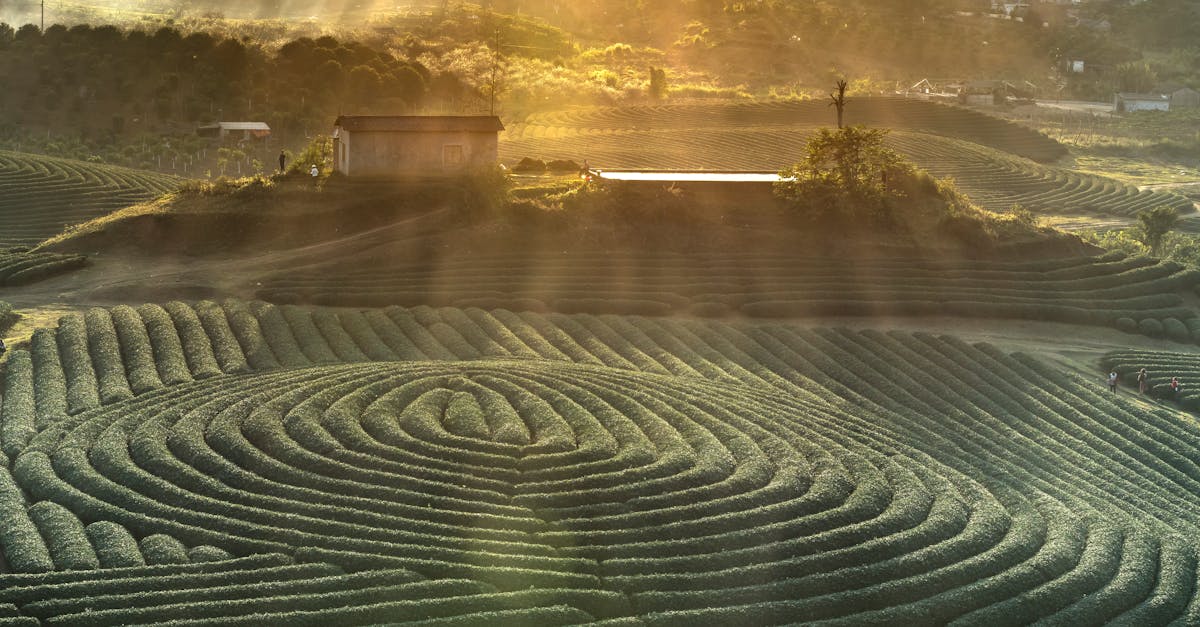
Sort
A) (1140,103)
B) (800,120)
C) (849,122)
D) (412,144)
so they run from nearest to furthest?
(412,144)
(849,122)
(800,120)
(1140,103)

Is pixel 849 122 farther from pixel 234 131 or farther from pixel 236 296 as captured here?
pixel 236 296

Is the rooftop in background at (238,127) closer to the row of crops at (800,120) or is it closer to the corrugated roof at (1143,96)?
the row of crops at (800,120)

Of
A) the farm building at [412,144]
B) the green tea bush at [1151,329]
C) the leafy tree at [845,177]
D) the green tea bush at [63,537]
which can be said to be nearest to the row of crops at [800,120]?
the farm building at [412,144]

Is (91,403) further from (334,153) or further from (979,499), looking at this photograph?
(334,153)

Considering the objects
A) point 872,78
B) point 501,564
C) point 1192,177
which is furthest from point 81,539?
point 872,78

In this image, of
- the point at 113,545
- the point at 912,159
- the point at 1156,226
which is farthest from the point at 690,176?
the point at 113,545
